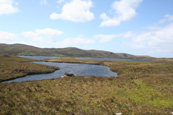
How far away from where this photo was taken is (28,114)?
12539 millimetres

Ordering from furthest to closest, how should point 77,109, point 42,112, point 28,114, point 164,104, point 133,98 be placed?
point 133,98
point 164,104
point 77,109
point 42,112
point 28,114

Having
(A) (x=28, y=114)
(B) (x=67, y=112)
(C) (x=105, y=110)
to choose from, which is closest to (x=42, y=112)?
(A) (x=28, y=114)

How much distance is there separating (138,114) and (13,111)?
50.4 ft

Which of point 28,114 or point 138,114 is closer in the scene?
point 28,114

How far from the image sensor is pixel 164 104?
18641 millimetres

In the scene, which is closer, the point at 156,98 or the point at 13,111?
the point at 13,111

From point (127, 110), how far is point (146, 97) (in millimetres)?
7872

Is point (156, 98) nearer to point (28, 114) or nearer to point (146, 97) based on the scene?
point (146, 97)

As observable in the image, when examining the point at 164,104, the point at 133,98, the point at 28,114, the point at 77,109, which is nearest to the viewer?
the point at 28,114

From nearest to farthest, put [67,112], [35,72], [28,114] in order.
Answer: [28,114] < [67,112] < [35,72]

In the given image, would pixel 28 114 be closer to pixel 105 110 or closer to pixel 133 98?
pixel 105 110

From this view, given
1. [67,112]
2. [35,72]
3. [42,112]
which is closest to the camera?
[42,112]

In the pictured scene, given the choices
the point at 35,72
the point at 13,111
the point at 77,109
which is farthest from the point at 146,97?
the point at 35,72

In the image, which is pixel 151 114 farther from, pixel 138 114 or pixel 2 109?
pixel 2 109
